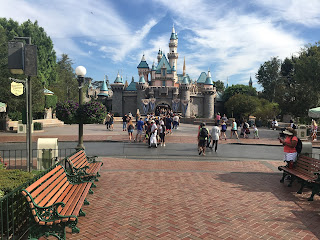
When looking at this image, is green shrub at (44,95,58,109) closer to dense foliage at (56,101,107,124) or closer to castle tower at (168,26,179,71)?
dense foliage at (56,101,107,124)

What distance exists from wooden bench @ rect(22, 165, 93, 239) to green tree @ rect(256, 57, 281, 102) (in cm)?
5823

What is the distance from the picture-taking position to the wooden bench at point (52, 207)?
336 cm

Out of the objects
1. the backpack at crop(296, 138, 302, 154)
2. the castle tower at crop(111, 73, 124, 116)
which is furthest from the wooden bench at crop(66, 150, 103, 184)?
the castle tower at crop(111, 73, 124, 116)

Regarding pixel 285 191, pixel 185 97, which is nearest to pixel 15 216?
pixel 285 191

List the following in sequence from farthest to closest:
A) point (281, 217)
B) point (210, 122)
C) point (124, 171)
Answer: point (210, 122) → point (124, 171) → point (281, 217)

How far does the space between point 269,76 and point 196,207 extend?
5920 centimetres

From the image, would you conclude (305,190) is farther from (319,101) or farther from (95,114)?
(319,101)

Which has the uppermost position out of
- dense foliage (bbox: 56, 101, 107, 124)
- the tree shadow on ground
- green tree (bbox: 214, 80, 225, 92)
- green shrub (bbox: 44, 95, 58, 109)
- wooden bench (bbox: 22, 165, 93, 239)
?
green tree (bbox: 214, 80, 225, 92)

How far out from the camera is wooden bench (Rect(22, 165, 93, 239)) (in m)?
3.36

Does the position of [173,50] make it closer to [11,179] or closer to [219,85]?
[219,85]

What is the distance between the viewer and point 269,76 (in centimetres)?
5781

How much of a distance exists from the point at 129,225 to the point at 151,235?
0.52 metres

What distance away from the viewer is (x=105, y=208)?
16.5ft

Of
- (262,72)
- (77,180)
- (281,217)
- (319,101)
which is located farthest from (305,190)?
(262,72)
